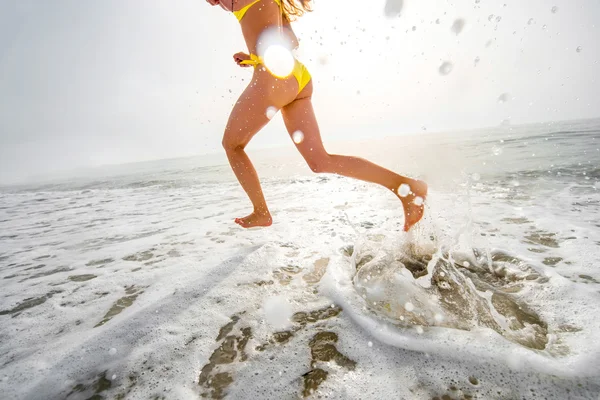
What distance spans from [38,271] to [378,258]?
2643 millimetres

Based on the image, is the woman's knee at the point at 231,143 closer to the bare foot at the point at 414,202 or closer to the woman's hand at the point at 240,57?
the woman's hand at the point at 240,57

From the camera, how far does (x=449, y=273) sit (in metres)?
1.63

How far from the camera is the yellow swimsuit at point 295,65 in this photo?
1.65 m

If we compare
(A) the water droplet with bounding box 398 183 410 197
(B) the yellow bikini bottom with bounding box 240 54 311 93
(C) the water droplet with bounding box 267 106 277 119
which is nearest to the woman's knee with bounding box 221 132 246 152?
(C) the water droplet with bounding box 267 106 277 119

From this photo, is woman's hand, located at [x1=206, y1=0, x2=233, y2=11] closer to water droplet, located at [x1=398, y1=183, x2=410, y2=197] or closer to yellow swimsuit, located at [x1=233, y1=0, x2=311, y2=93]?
yellow swimsuit, located at [x1=233, y1=0, x2=311, y2=93]

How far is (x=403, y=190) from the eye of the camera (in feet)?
6.68

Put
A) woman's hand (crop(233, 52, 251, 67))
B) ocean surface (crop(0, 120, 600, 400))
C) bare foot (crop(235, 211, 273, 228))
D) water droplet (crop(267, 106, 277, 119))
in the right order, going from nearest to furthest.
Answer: ocean surface (crop(0, 120, 600, 400)) < woman's hand (crop(233, 52, 251, 67)) < water droplet (crop(267, 106, 277, 119)) < bare foot (crop(235, 211, 273, 228))

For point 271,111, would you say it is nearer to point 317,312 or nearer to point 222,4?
point 222,4

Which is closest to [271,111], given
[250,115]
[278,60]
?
[250,115]

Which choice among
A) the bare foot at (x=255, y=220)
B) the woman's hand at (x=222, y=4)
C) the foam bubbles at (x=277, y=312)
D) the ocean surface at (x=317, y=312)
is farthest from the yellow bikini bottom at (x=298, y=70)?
the foam bubbles at (x=277, y=312)

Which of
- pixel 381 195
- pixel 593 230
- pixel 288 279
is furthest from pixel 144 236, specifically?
pixel 593 230

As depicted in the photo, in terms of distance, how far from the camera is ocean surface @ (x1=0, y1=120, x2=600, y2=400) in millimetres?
1000

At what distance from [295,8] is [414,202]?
5.40 feet

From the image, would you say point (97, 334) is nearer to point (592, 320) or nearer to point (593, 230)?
point (592, 320)
